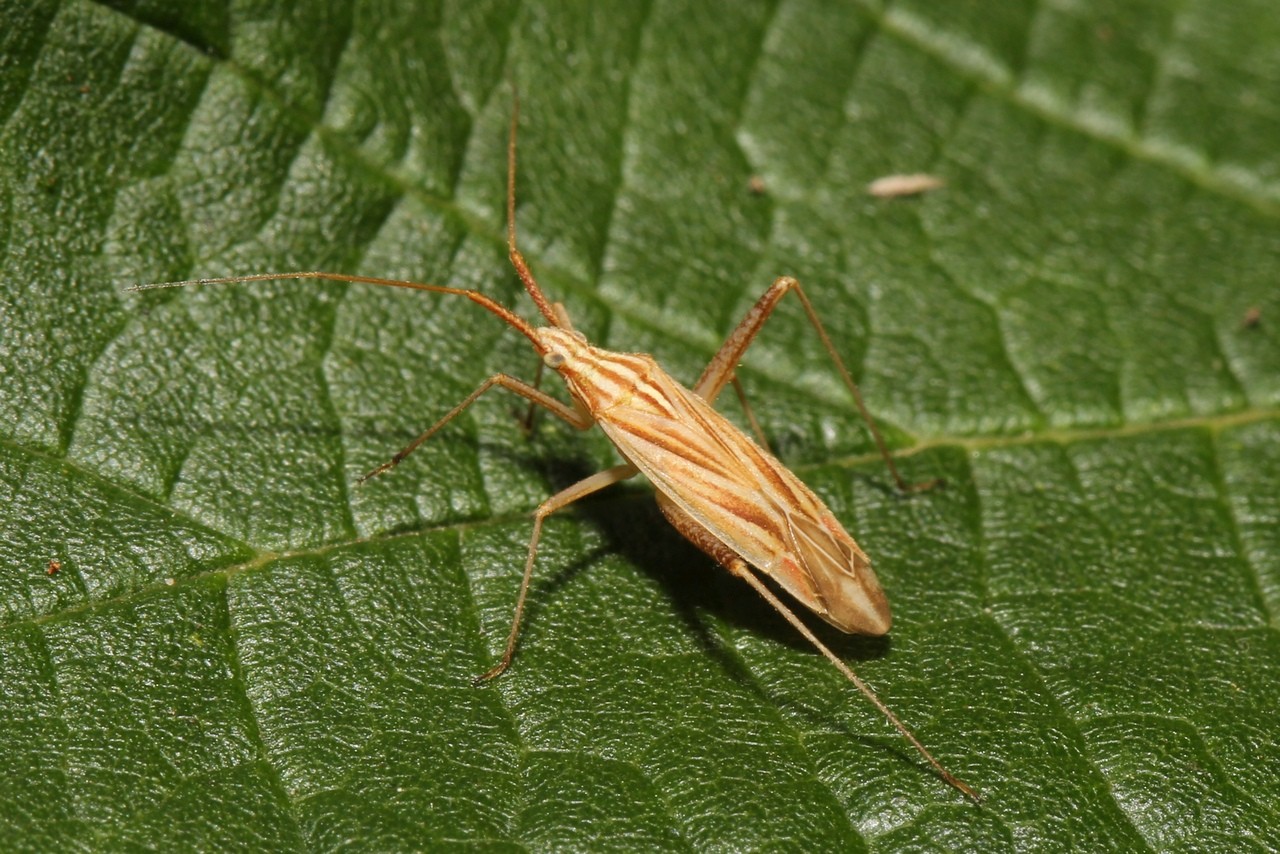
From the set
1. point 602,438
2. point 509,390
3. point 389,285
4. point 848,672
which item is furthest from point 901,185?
point 848,672

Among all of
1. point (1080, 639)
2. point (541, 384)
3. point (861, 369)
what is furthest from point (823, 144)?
point (1080, 639)

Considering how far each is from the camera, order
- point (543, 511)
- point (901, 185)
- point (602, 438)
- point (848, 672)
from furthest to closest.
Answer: point (901, 185) → point (602, 438) → point (543, 511) → point (848, 672)

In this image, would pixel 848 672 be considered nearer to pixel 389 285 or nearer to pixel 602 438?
pixel 602 438

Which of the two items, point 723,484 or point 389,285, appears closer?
point 723,484

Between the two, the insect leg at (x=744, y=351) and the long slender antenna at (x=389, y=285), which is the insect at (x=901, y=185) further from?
the long slender antenna at (x=389, y=285)

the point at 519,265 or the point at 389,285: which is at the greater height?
the point at 389,285

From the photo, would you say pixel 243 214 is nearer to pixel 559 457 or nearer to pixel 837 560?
pixel 559 457
